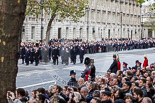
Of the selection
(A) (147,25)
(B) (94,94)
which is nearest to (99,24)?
(A) (147,25)

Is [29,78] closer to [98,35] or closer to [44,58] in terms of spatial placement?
[44,58]

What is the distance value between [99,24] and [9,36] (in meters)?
67.2

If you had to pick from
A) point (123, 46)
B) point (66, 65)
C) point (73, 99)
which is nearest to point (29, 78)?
point (66, 65)

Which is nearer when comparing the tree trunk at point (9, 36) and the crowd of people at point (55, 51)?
the tree trunk at point (9, 36)

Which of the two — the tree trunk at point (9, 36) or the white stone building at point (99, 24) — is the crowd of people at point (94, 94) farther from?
the white stone building at point (99, 24)

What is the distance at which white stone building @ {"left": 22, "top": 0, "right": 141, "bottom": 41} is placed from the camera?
171ft

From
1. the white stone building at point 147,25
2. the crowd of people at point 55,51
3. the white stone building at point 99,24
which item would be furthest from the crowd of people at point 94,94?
the white stone building at point 147,25

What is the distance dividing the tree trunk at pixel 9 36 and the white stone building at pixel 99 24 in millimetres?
43236

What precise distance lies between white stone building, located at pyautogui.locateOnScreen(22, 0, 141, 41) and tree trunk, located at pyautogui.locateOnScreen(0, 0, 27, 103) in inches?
1702

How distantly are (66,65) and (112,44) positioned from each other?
981 inches

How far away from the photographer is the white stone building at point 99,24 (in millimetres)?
52031

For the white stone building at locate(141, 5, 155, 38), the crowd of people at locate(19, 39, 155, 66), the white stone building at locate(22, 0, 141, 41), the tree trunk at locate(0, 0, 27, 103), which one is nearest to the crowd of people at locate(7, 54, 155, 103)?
the tree trunk at locate(0, 0, 27, 103)

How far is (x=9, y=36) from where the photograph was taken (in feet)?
17.5

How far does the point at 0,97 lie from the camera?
221 inches
